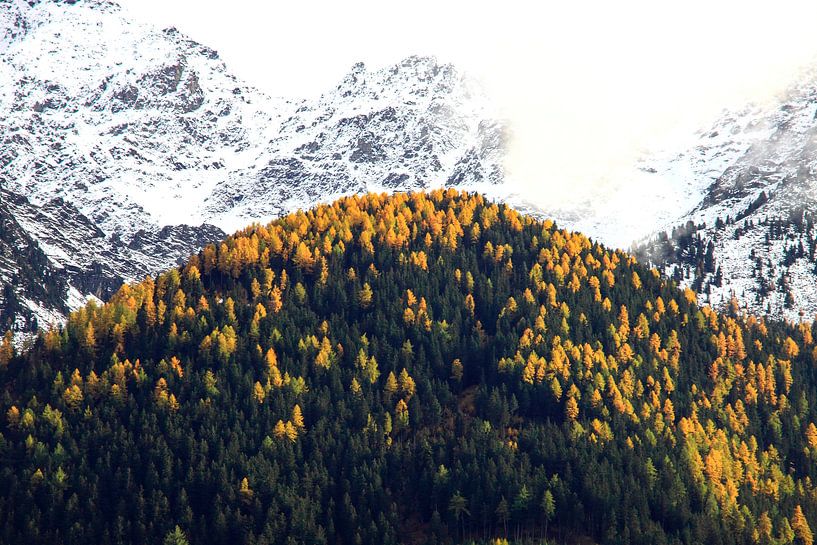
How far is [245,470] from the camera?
17088cm

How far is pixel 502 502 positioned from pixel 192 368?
6471 centimetres

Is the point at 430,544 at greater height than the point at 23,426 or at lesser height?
lesser

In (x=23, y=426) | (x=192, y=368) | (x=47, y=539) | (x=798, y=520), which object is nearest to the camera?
(x=47, y=539)

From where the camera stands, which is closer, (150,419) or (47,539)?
(47,539)

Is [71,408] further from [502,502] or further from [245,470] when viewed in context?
[502,502]

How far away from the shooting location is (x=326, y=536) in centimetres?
16275

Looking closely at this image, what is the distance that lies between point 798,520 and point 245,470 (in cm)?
8654

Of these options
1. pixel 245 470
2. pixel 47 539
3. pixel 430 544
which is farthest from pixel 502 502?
pixel 47 539

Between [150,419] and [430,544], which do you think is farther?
[150,419]

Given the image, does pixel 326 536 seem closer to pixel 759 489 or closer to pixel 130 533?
pixel 130 533

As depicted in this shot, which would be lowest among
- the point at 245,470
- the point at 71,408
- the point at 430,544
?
the point at 430,544

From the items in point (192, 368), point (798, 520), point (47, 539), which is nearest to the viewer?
point (47, 539)

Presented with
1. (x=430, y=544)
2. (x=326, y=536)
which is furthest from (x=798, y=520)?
(x=326, y=536)

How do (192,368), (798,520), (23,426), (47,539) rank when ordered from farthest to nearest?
(192,368) < (23,426) < (798,520) < (47,539)
